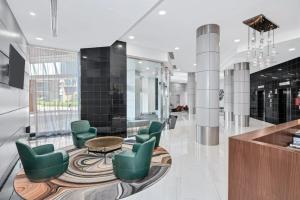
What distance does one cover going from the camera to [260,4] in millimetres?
4391

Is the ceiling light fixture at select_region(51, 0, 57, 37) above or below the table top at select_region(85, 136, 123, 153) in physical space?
above

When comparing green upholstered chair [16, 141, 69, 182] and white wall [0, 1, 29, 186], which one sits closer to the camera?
green upholstered chair [16, 141, 69, 182]

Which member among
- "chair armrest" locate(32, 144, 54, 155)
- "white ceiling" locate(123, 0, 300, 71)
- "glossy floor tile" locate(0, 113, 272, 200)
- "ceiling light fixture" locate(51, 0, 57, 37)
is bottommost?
"glossy floor tile" locate(0, 113, 272, 200)

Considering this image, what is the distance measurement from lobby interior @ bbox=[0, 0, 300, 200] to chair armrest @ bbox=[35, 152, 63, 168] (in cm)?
2

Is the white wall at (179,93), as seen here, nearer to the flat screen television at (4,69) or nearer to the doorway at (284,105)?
the doorway at (284,105)

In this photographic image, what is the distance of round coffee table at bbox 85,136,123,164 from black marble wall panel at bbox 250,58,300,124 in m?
9.35

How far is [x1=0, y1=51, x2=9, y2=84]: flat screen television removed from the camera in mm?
3389

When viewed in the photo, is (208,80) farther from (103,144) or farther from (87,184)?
(87,184)

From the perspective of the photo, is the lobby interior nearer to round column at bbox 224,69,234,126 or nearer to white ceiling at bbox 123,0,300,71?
white ceiling at bbox 123,0,300,71

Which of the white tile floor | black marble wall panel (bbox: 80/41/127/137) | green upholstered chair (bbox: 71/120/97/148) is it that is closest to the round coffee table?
green upholstered chair (bbox: 71/120/97/148)

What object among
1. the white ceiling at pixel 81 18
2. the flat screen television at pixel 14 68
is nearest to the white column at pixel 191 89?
the white ceiling at pixel 81 18

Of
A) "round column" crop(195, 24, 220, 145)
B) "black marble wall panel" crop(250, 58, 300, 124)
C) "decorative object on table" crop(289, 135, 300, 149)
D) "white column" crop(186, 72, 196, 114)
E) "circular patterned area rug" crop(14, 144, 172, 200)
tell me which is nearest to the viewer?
"circular patterned area rug" crop(14, 144, 172, 200)

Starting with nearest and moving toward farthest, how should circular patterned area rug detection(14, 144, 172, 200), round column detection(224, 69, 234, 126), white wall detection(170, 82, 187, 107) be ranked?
circular patterned area rug detection(14, 144, 172, 200)
round column detection(224, 69, 234, 126)
white wall detection(170, 82, 187, 107)

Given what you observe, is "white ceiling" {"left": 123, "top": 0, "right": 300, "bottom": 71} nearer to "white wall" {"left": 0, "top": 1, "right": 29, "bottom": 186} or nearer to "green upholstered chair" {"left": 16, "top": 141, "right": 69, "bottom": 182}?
"white wall" {"left": 0, "top": 1, "right": 29, "bottom": 186}
